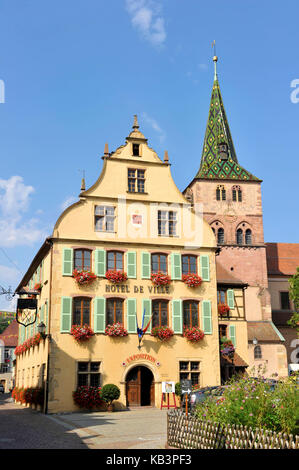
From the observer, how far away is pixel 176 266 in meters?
27.7

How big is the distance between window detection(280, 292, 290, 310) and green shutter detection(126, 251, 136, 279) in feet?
106

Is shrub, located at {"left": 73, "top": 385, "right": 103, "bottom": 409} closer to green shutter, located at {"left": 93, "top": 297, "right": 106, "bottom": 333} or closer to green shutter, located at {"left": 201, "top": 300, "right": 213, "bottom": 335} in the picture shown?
green shutter, located at {"left": 93, "top": 297, "right": 106, "bottom": 333}

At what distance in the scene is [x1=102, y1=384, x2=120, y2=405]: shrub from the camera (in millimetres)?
24516

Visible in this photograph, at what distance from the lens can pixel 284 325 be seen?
53.1 metres

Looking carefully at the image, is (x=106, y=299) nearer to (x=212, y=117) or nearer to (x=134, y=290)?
(x=134, y=290)

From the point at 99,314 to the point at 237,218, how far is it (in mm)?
29925

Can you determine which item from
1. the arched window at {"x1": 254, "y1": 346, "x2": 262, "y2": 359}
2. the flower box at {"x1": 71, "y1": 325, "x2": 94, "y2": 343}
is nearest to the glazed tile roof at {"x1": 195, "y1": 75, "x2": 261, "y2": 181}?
the arched window at {"x1": 254, "y1": 346, "x2": 262, "y2": 359}

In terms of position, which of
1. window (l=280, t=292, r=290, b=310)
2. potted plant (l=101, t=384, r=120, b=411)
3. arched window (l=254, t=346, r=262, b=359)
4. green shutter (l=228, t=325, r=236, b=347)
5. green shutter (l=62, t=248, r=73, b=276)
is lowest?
potted plant (l=101, t=384, r=120, b=411)

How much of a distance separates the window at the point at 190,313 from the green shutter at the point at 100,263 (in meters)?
4.58

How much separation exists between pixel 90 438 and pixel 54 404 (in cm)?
1037

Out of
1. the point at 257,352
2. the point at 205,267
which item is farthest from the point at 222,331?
the point at 257,352

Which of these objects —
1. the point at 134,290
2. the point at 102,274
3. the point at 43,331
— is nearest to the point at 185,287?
the point at 134,290

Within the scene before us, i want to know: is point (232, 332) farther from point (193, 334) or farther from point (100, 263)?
point (100, 263)

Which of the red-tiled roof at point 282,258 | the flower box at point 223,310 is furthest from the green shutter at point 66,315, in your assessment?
the red-tiled roof at point 282,258
